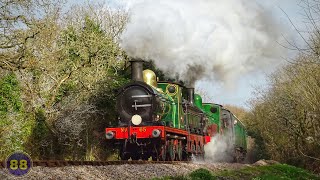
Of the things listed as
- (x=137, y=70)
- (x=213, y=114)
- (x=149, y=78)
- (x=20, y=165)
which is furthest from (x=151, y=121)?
(x=213, y=114)

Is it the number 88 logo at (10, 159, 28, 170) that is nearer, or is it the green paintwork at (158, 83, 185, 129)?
the number 88 logo at (10, 159, 28, 170)

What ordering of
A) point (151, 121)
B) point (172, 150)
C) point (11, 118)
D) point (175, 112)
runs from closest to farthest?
point (151, 121)
point (172, 150)
point (11, 118)
point (175, 112)

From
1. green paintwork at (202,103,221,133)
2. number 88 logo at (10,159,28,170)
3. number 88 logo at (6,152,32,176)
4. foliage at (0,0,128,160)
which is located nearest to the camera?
number 88 logo at (6,152,32,176)

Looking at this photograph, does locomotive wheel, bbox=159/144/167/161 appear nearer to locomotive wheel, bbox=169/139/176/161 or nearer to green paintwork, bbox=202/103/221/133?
locomotive wheel, bbox=169/139/176/161

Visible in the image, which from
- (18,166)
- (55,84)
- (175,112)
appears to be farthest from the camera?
(55,84)

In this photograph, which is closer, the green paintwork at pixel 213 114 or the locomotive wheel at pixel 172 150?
the locomotive wheel at pixel 172 150

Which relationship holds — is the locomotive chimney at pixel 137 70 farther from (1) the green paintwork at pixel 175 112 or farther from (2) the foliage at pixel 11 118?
(2) the foliage at pixel 11 118

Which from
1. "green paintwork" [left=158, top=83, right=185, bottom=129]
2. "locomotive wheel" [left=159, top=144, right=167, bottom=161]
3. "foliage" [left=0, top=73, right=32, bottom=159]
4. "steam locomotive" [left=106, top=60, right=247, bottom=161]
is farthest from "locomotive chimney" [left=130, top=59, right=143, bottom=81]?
"foliage" [left=0, top=73, right=32, bottom=159]

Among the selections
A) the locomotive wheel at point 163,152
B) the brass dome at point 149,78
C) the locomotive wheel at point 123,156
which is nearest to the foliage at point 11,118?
the locomotive wheel at point 123,156

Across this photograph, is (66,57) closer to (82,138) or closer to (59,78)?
(59,78)

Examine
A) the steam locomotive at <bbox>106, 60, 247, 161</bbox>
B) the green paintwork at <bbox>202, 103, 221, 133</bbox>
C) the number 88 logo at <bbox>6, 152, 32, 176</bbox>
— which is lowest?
the number 88 logo at <bbox>6, 152, 32, 176</bbox>

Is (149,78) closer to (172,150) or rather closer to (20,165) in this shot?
(172,150)

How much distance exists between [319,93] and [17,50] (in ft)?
38.4

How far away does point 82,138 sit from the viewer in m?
23.4
